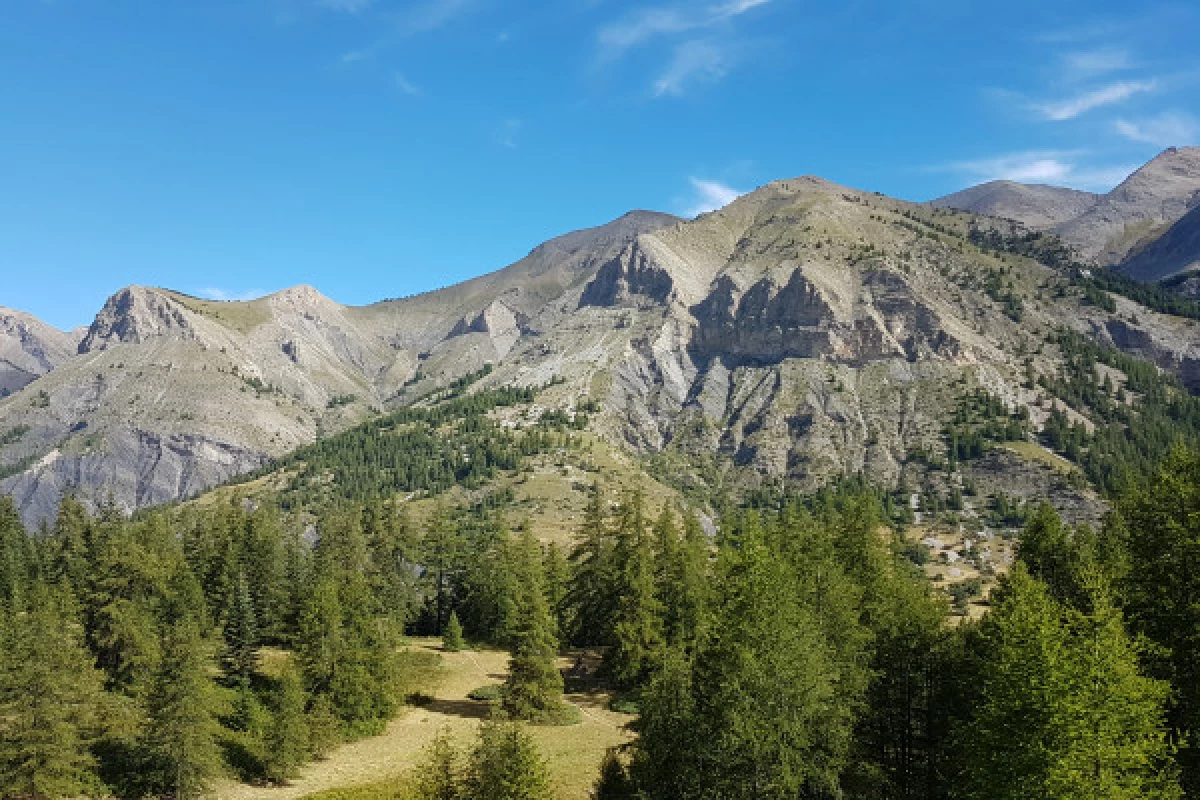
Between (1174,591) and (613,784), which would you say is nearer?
(1174,591)

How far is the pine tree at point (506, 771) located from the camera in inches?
1033

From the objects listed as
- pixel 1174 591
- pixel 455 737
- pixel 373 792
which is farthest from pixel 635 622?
pixel 1174 591

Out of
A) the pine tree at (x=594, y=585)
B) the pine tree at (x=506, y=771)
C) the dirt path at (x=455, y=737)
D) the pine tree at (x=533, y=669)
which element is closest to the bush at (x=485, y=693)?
the dirt path at (x=455, y=737)

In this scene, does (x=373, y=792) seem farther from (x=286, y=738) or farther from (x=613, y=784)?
(x=613, y=784)

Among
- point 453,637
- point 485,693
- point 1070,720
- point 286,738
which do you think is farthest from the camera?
point 453,637

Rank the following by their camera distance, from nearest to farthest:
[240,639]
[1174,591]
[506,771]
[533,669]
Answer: [506,771] < [1174,591] < [533,669] < [240,639]

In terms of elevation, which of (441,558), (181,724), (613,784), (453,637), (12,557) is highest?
(12,557)

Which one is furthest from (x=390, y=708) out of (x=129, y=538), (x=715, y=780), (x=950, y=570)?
(x=950, y=570)

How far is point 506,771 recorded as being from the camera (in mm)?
26422

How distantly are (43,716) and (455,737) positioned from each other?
25458mm

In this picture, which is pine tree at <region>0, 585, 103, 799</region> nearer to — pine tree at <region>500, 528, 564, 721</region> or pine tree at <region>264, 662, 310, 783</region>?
pine tree at <region>264, 662, 310, 783</region>

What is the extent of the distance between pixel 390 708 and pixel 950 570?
→ 125 metres

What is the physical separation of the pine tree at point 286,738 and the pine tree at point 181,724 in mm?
3871

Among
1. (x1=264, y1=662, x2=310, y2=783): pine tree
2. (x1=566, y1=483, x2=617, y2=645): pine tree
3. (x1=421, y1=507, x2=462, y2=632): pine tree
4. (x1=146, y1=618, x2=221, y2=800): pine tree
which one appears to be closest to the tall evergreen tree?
(x1=566, y1=483, x2=617, y2=645): pine tree
